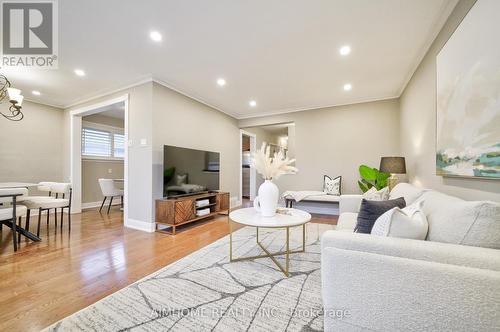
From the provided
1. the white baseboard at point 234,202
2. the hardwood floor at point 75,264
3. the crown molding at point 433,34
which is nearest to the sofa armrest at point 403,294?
the hardwood floor at point 75,264

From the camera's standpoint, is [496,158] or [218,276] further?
[218,276]

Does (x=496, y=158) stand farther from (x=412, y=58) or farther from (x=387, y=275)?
(x=412, y=58)

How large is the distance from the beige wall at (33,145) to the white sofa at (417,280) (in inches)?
233

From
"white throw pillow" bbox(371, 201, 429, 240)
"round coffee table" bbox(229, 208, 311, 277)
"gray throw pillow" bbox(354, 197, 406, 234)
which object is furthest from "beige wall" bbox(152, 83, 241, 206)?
"white throw pillow" bbox(371, 201, 429, 240)

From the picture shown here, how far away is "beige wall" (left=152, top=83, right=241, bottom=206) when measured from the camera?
341 centimetres

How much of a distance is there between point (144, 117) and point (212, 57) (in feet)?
5.08

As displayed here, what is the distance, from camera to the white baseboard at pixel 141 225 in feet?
10.8

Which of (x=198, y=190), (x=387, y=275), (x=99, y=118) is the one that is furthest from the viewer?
(x=99, y=118)

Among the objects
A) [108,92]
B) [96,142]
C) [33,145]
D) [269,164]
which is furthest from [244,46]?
[33,145]

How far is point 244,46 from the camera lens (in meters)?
2.48

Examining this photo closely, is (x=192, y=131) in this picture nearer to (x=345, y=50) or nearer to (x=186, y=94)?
(x=186, y=94)

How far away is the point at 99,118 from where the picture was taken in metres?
5.33

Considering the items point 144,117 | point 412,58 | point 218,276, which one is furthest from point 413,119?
point 144,117

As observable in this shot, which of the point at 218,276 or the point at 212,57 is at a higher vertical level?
the point at 212,57
